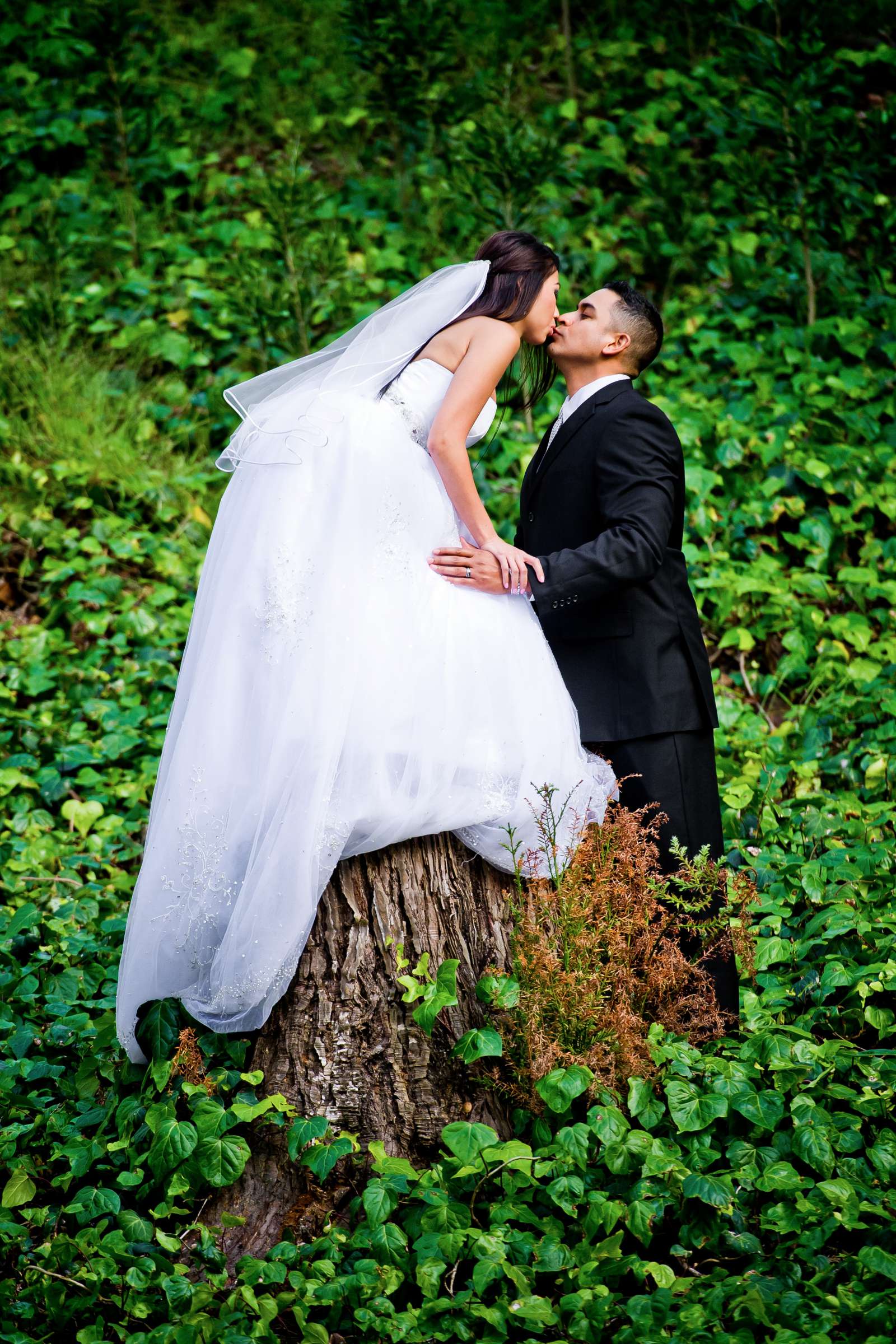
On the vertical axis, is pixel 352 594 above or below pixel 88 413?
below

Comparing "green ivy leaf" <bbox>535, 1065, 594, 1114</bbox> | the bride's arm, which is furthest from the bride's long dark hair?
"green ivy leaf" <bbox>535, 1065, 594, 1114</bbox>

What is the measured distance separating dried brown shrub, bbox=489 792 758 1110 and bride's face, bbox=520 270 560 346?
4.49 ft

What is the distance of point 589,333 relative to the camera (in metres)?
3.34

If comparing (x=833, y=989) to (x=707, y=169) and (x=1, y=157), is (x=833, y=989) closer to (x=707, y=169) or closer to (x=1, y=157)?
(x=707, y=169)

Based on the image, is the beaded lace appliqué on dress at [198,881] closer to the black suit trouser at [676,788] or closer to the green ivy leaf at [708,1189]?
the black suit trouser at [676,788]

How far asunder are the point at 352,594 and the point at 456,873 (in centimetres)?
74

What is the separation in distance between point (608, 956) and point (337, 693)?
95 cm

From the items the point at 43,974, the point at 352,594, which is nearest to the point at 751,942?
the point at 352,594

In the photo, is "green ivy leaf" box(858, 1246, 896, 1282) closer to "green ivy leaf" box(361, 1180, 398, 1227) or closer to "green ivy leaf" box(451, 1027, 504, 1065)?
"green ivy leaf" box(451, 1027, 504, 1065)

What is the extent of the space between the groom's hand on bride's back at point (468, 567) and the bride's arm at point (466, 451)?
0.09ft

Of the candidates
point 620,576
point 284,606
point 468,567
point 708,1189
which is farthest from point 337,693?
point 708,1189

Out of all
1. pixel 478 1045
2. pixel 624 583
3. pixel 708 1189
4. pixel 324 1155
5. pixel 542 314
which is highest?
pixel 542 314

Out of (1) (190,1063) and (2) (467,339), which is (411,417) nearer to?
(2) (467,339)

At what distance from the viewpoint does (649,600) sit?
10.4ft
